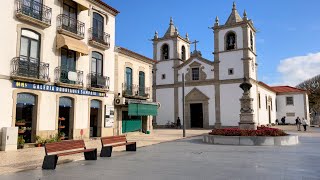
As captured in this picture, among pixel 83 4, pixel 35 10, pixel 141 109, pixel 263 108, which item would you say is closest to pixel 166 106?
pixel 263 108

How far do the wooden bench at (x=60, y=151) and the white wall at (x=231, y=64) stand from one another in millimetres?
26411

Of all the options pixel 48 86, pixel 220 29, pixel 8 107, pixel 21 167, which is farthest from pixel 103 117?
pixel 220 29

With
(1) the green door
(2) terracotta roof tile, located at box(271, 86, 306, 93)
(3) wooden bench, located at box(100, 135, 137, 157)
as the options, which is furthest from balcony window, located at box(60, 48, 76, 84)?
(2) terracotta roof tile, located at box(271, 86, 306, 93)

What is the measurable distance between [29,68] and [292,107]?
148ft

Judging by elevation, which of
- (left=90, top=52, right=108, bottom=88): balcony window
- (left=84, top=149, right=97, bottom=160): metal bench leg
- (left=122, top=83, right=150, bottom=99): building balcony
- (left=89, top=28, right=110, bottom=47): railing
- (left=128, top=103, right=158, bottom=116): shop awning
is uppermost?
(left=89, top=28, right=110, bottom=47): railing

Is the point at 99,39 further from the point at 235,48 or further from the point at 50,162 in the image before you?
the point at 235,48

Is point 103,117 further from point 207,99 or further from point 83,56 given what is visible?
point 207,99

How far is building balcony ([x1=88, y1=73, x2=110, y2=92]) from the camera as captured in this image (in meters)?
18.4

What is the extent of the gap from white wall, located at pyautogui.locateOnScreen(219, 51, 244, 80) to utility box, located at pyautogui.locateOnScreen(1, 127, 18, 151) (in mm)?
26449

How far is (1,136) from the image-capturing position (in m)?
12.7

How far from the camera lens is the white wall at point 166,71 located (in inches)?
1540

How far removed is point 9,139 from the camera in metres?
12.6

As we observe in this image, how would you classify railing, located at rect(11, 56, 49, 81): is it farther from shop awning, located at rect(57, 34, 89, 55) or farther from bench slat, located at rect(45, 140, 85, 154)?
bench slat, located at rect(45, 140, 85, 154)

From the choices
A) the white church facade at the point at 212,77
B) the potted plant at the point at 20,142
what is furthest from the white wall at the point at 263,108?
the potted plant at the point at 20,142
